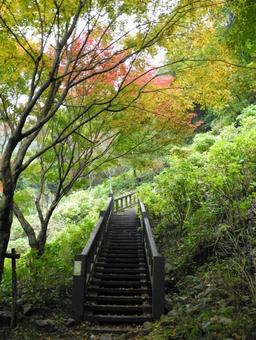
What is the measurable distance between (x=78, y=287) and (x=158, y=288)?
142cm

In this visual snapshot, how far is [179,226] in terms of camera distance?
10.6 meters

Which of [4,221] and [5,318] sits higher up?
[4,221]

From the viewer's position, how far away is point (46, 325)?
19.9ft

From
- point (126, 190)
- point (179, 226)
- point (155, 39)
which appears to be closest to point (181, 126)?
point (179, 226)

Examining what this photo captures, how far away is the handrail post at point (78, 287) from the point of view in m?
6.37

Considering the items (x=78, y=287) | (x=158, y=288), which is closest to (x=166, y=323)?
(x=158, y=288)

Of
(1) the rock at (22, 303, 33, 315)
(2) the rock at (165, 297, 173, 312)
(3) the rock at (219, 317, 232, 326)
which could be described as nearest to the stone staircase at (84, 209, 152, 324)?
(2) the rock at (165, 297, 173, 312)

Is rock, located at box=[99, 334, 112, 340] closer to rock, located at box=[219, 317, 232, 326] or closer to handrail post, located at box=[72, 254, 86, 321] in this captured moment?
handrail post, located at box=[72, 254, 86, 321]

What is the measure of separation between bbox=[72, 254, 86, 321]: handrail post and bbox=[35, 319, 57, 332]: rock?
0.42 metres

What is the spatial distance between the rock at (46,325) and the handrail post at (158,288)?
5.62 feet

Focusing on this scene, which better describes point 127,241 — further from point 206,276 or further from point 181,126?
point 206,276

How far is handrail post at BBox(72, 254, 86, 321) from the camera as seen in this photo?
637cm

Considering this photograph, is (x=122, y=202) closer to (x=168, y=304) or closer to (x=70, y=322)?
(x=168, y=304)

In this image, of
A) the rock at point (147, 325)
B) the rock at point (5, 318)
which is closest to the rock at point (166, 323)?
the rock at point (147, 325)
